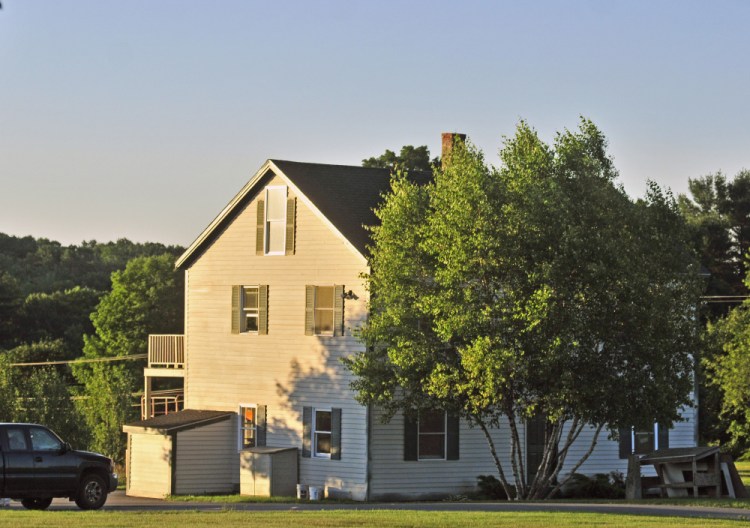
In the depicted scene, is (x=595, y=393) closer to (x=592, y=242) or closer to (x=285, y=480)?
(x=592, y=242)

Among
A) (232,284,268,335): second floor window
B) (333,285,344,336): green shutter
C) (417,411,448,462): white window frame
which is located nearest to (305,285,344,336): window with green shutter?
(333,285,344,336): green shutter

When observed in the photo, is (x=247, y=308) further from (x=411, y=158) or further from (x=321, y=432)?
(x=411, y=158)

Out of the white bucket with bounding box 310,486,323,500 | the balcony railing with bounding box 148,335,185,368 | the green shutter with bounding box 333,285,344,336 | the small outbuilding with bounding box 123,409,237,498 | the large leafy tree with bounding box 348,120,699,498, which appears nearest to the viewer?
the large leafy tree with bounding box 348,120,699,498

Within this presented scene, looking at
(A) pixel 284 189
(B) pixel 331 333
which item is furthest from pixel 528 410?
(A) pixel 284 189

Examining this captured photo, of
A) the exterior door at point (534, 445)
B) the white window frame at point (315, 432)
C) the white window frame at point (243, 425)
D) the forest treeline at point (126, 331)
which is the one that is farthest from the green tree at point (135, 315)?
the exterior door at point (534, 445)

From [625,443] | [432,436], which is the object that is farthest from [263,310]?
[625,443]

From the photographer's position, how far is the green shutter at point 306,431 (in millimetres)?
41188

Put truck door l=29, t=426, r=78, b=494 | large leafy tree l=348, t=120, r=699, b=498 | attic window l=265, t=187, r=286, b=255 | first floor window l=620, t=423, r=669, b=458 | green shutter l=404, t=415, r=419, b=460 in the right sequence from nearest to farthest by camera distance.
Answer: truck door l=29, t=426, r=78, b=494 → large leafy tree l=348, t=120, r=699, b=498 → green shutter l=404, t=415, r=419, b=460 → first floor window l=620, t=423, r=669, b=458 → attic window l=265, t=187, r=286, b=255

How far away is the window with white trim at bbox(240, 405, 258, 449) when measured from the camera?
140ft

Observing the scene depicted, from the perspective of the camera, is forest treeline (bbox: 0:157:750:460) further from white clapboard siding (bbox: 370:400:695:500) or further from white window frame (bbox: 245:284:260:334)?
white window frame (bbox: 245:284:260:334)

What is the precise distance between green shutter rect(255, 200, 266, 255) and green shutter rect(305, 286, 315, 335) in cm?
245

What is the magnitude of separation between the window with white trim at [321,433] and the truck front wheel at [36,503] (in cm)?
1136

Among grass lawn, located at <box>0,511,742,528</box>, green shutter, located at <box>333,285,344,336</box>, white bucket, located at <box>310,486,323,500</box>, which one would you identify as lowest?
white bucket, located at <box>310,486,323,500</box>

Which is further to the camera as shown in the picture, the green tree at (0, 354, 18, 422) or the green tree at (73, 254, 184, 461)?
the green tree at (73, 254, 184, 461)
